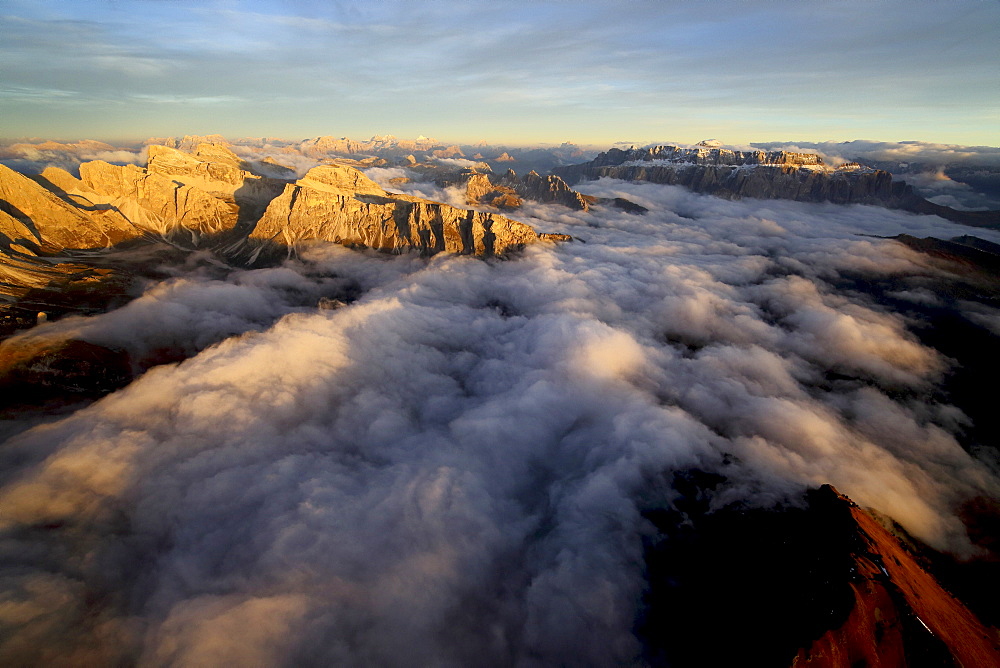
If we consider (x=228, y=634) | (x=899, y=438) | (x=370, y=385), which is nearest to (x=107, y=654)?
(x=228, y=634)

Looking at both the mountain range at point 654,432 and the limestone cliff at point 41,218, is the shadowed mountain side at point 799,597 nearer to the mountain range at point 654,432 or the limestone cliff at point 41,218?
the mountain range at point 654,432

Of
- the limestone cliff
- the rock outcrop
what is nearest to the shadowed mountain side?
the rock outcrop

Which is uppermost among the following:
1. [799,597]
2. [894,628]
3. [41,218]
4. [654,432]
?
[41,218]

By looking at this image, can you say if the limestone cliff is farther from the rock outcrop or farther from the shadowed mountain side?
the rock outcrop

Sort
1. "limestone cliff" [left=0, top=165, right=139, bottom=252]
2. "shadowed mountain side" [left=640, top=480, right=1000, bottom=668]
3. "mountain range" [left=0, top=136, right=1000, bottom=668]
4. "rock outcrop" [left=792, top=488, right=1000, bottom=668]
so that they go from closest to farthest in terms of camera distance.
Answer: "rock outcrop" [left=792, top=488, right=1000, bottom=668] < "shadowed mountain side" [left=640, top=480, right=1000, bottom=668] < "mountain range" [left=0, top=136, right=1000, bottom=668] < "limestone cliff" [left=0, top=165, right=139, bottom=252]

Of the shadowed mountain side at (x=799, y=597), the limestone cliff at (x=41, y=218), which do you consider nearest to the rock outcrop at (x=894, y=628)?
the shadowed mountain side at (x=799, y=597)

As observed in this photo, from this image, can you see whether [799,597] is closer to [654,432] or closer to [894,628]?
[894,628]

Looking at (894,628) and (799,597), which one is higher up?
(894,628)

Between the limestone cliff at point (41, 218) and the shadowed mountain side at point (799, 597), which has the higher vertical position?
the limestone cliff at point (41, 218)

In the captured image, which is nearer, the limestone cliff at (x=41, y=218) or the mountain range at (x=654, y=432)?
the mountain range at (x=654, y=432)

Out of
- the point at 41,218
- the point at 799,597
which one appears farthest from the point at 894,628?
the point at 41,218

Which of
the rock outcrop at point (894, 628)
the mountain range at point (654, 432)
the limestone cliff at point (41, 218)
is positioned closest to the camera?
the rock outcrop at point (894, 628)
